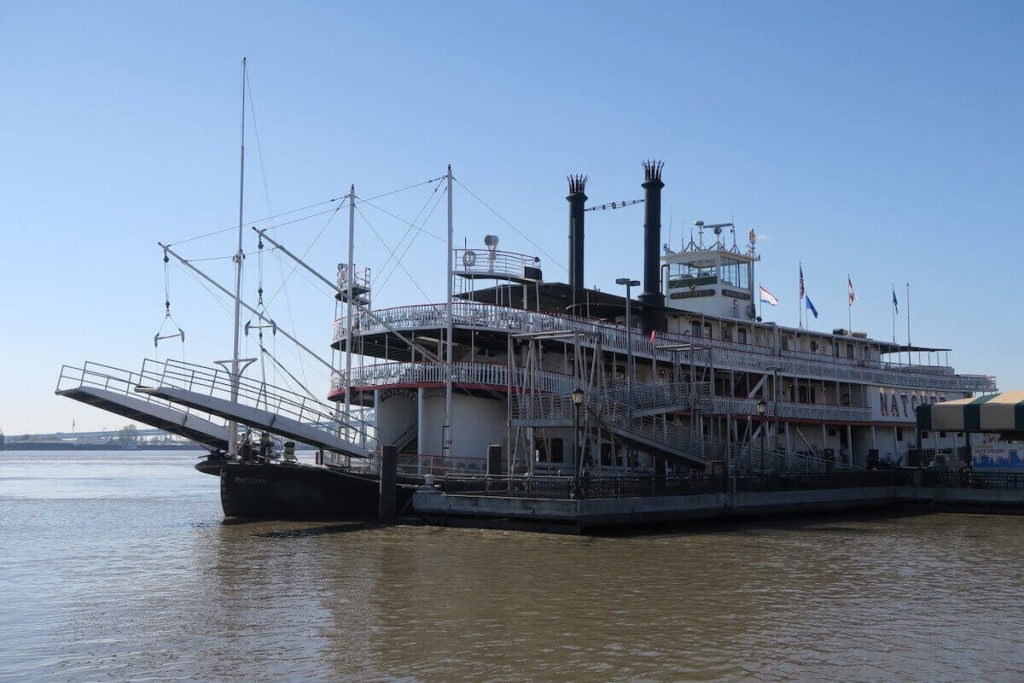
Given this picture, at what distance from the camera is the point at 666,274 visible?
2213 inches

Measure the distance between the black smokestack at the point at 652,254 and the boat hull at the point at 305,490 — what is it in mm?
18109

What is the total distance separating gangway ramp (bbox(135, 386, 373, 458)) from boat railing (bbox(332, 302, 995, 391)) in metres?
5.12

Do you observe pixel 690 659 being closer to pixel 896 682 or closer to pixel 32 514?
pixel 896 682

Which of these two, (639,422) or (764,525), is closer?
(764,525)

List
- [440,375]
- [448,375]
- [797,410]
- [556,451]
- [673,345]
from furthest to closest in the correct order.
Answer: [797,410]
[673,345]
[556,451]
[440,375]
[448,375]

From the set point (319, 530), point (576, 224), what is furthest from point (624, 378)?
point (319, 530)

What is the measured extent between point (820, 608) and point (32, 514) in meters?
36.0

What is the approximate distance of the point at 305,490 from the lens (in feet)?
105

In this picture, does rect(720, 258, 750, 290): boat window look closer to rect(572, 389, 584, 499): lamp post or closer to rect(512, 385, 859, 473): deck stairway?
rect(512, 385, 859, 473): deck stairway

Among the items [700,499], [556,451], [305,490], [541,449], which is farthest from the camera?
[556,451]

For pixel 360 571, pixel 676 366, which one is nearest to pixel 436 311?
pixel 676 366

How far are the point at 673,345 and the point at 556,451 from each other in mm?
6909

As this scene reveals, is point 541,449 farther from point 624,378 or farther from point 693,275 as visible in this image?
point 693,275

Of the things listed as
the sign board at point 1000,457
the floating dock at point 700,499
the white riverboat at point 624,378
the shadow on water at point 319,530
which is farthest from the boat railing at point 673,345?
the sign board at point 1000,457
